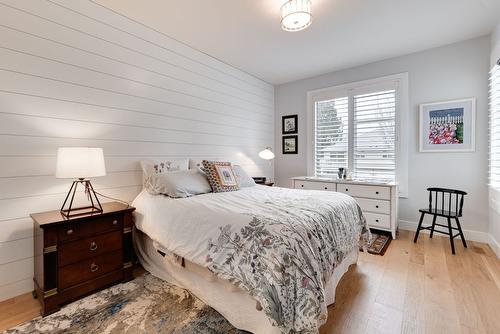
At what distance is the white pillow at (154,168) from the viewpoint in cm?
242

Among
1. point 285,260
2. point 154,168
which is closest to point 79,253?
point 154,168

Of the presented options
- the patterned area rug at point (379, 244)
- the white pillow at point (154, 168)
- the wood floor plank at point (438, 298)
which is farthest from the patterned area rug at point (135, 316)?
the patterned area rug at point (379, 244)

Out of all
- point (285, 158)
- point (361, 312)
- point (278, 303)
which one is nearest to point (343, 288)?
point (361, 312)

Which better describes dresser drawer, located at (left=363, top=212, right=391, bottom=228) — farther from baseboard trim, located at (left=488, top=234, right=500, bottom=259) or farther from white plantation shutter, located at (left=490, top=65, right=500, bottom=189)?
white plantation shutter, located at (left=490, top=65, right=500, bottom=189)

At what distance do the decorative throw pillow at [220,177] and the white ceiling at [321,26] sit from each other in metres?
1.58

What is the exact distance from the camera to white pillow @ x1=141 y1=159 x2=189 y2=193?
2.42 metres

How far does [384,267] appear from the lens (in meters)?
2.33

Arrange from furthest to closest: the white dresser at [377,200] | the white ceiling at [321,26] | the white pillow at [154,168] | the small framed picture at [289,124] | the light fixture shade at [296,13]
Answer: the small framed picture at [289,124]
the white dresser at [377,200]
the white pillow at [154,168]
the white ceiling at [321,26]
the light fixture shade at [296,13]

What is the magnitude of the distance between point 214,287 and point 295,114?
3.61 m

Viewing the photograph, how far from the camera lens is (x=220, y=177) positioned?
2.68 m

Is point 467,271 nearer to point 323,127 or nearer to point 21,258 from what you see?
point 323,127

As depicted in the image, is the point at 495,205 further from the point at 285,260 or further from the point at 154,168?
the point at 154,168

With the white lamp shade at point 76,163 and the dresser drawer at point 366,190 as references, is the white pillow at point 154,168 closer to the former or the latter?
the white lamp shade at point 76,163

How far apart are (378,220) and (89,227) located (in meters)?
3.34
